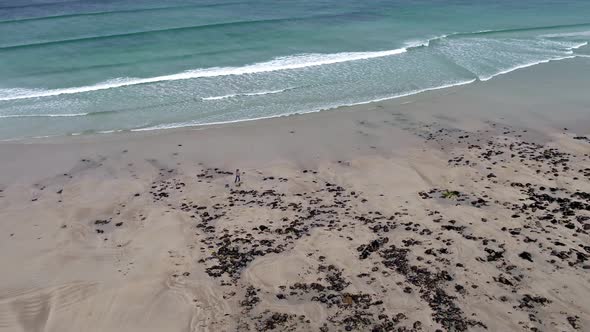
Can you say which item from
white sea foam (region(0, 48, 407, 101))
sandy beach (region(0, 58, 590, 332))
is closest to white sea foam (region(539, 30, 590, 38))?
white sea foam (region(0, 48, 407, 101))

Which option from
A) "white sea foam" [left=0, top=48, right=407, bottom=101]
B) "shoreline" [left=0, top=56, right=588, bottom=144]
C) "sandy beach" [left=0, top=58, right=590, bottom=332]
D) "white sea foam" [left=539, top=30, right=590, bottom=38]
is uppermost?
"white sea foam" [left=0, top=48, right=407, bottom=101]

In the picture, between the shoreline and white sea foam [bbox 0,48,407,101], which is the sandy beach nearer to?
the shoreline

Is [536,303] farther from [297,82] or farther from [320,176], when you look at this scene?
[297,82]

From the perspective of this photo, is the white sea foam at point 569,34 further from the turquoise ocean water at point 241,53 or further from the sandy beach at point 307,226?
the sandy beach at point 307,226

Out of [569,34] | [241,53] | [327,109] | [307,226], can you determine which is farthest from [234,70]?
[569,34]

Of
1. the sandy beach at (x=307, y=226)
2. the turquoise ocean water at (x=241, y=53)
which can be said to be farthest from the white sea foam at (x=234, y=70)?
the sandy beach at (x=307, y=226)

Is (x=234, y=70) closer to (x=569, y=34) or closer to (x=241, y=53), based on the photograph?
(x=241, y=53)
